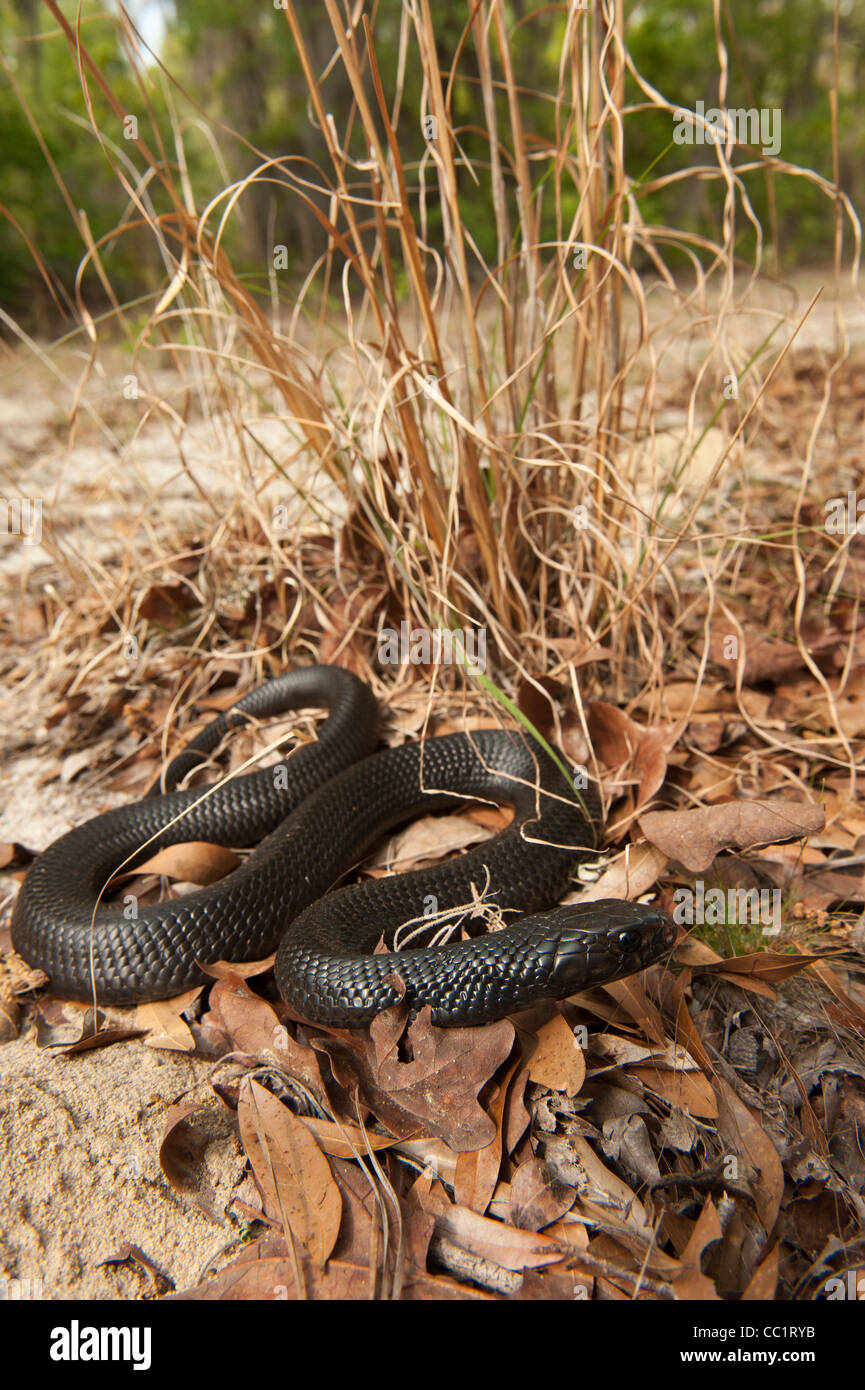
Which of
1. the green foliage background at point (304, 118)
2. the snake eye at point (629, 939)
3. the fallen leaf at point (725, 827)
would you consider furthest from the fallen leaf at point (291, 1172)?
the green foliage background at point (304, 118)

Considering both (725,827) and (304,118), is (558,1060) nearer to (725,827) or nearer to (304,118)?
(725,827)

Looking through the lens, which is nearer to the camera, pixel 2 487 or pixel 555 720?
pixel 555 720

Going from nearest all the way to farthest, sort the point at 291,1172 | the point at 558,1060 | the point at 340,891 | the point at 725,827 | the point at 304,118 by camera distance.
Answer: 1. the point at 291,1172
2. the point at 558,1060
3. the point at 725,827
4. the point at 340,891
5. the point at 304,118

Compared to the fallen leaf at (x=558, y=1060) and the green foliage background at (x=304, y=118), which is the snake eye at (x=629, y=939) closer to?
the fallen leaf at (x=558, y=1060)

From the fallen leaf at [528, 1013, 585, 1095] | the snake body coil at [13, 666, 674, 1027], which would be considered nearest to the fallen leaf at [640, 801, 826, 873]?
the snake body coil at [13, 666, 674, 1027]

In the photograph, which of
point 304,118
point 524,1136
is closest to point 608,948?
point 524,1136
